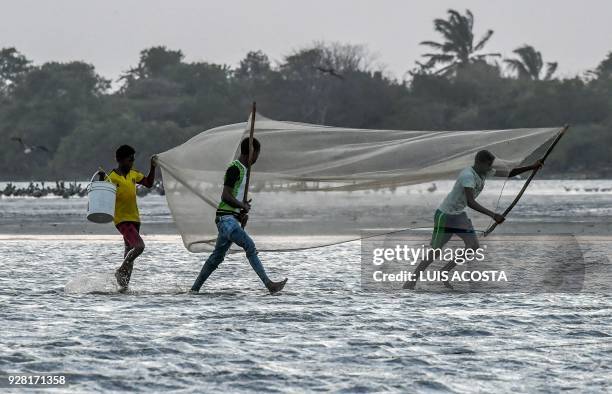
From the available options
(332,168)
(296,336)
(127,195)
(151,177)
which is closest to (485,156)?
(332,168)

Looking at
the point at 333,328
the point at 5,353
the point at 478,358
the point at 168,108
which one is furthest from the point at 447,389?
the point at 168,108

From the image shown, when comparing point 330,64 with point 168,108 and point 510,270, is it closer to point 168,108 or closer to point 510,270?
point 168,108

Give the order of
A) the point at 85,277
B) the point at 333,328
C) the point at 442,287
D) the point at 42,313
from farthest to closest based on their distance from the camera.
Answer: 1. the point at 85,277
2. the point at 442,287
3. the point at 42,313
4. the point at 333,328

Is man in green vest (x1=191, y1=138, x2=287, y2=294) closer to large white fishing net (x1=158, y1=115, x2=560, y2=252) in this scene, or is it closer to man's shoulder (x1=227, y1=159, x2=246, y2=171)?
man's shoulder (x1=227, y1=159, x2=246, y2=171)

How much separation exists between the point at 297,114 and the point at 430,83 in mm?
10191

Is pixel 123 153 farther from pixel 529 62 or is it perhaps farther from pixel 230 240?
pixel 529 62

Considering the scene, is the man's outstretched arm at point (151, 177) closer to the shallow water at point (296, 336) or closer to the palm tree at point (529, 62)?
the shallow water at point (296, 336)

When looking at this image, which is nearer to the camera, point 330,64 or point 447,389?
point 447,389

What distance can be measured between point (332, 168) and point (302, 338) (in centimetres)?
343

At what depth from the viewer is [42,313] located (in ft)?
42.1

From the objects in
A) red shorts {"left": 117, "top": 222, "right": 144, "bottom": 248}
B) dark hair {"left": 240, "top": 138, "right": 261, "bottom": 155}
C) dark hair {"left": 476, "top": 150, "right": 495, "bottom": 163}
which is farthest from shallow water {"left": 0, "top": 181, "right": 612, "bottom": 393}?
dark hair {"left": 240, "top": 138, "right": 261, "bottom": 155}

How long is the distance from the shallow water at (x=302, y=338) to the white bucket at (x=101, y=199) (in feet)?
2.84

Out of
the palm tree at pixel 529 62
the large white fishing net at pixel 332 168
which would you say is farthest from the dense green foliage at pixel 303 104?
the large white fishing net at pixel 332 168

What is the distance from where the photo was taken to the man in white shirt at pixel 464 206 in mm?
13406
